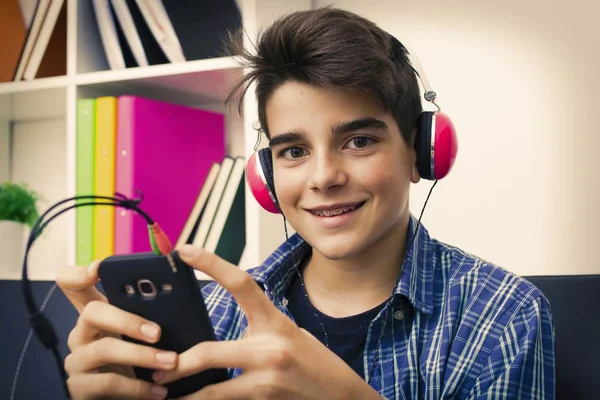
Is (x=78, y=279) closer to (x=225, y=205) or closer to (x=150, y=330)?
(x=150, y=330)

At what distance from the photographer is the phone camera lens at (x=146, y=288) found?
2.30 feet

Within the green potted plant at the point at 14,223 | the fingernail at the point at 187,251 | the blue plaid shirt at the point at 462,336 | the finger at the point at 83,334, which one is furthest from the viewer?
the green potted plant at the point at 14,223

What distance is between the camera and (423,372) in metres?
1.03

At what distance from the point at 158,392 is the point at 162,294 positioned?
129 mm

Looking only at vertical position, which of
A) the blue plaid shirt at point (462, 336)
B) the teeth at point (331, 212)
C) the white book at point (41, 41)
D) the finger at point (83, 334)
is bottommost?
the blue plaid shirt at point (462, 336)

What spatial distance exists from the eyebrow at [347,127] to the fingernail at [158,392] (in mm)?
487

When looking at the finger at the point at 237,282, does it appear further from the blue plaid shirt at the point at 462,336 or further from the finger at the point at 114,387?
the blue plaid shirt at the point at 462,336

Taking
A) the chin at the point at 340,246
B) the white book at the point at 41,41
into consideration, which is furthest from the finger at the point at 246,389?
the white book at the point at 41,41

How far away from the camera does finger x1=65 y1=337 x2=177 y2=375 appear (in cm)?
70

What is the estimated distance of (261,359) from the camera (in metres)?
0.72

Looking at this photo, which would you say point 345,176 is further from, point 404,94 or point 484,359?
point 484,359

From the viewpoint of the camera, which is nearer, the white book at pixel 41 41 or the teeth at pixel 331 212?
the teeth at pixel 331 212

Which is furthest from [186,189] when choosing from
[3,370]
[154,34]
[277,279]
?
[3,370]

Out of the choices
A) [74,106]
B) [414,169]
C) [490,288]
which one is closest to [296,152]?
[414,169]
